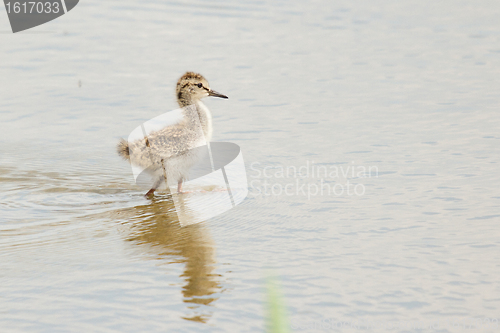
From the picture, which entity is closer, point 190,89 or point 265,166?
point 265,166

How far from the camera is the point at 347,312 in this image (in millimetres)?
3836

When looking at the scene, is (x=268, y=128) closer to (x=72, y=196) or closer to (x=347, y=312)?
(x=72, y=196)

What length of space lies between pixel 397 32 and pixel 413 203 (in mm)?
7054

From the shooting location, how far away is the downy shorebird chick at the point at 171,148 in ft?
20.3

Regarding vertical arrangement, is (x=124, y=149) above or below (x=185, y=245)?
above

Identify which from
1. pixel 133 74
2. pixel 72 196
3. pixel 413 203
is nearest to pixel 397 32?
pixel 133 74

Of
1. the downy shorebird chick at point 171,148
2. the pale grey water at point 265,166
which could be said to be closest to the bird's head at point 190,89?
the downy shorebird chick at point 171,148

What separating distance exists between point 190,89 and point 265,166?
115cm

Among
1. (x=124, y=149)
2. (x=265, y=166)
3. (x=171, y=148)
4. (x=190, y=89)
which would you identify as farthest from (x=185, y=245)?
(x=190, y=89)

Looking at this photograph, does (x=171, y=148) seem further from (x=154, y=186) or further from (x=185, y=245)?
(x=185, y=245)

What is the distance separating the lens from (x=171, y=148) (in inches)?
245

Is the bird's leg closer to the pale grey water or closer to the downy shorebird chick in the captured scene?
the downy shorebird chick

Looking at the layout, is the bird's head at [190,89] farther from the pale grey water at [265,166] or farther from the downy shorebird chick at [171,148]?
the pale grey water at [265,166]

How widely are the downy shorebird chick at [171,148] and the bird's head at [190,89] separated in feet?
0.76
